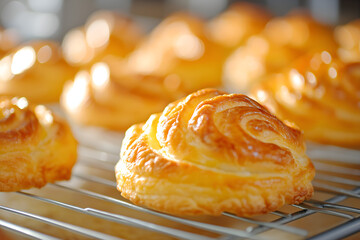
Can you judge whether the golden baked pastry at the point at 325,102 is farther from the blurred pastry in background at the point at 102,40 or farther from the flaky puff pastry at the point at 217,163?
the blurred pastry in background at the point at 102,40

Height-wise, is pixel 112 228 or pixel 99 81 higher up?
pixel 99 81

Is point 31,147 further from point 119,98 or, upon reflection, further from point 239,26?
point 239,26

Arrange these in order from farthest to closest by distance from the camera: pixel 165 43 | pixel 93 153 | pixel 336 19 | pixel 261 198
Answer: pixel 336 19 < pixel 165 43 < pixel 93 153 < pixel 261 198

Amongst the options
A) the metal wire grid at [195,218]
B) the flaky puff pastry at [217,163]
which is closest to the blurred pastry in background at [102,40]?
the metal wire grid at [195,218]

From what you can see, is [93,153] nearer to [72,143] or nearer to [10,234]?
[72,143]

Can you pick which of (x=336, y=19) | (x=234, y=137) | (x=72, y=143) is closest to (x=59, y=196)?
(x=72, y=143)

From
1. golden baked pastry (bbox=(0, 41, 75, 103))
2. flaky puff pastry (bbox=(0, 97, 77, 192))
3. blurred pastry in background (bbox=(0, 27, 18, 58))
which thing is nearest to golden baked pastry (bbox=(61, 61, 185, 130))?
golden baked pastry (bbox=(0, 41, 75, 103))
